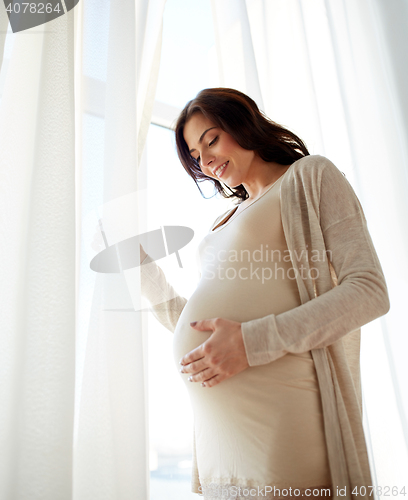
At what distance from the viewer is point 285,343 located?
2.07 ft

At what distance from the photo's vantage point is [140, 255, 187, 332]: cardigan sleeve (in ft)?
3.03

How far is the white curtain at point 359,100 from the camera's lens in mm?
1110

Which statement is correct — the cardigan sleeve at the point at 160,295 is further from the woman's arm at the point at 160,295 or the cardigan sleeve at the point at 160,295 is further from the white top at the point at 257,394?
the white top at the point at 257,394

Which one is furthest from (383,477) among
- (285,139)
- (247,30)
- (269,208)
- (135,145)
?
(247,30)

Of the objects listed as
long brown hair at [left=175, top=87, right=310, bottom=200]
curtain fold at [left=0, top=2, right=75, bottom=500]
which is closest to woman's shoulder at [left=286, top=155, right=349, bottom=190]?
long brown hair at [left=175, top=87, right=310, bottom=200]

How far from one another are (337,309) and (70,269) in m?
0.47

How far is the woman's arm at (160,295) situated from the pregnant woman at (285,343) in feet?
0.11

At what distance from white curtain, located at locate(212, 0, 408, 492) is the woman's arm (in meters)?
0.59

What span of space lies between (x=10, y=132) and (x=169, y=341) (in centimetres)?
66

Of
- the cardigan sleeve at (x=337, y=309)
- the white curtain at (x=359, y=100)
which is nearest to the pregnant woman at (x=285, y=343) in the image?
the cardigan sleeve at (x=337, y=309)

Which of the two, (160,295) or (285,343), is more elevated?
(160,295)

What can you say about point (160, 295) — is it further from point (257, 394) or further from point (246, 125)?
point (246, 125)

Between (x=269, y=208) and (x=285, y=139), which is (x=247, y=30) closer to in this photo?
(x=285, y=139)

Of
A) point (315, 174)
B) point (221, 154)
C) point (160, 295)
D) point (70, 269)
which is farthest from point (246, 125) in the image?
point (70, 269)
